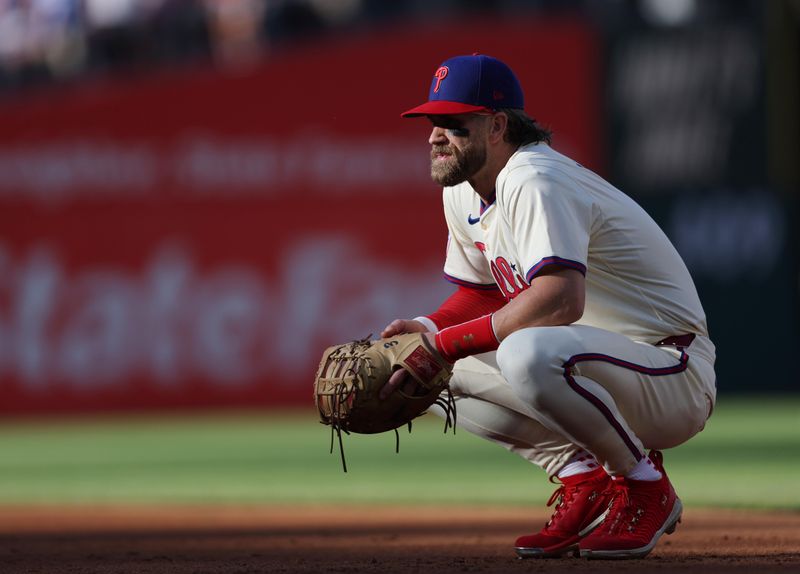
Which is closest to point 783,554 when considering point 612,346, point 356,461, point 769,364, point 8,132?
point 612,346

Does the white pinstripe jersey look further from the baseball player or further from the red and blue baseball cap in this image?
the red and blue baseball cap

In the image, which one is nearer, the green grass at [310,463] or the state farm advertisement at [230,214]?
the green grass at [310,463]

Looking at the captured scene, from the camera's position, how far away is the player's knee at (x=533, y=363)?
380 cm

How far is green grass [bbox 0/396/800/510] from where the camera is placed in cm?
669

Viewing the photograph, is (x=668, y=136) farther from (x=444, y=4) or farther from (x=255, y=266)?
(x=255, y=266)

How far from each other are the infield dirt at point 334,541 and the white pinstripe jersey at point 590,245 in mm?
708

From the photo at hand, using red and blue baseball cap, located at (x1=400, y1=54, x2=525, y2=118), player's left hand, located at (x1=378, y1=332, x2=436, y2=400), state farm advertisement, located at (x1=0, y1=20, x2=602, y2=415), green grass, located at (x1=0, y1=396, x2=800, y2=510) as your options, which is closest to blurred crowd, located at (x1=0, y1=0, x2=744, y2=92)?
state farm advertisement, located at (x1=0, y1=20, x2=602, y2=415)

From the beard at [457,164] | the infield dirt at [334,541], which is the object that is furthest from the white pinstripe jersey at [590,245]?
the infield dirt at [334,541]

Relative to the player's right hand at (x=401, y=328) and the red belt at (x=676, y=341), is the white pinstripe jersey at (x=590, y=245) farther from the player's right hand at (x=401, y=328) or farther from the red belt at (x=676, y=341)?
the player's right hand at (x=401, y=328)

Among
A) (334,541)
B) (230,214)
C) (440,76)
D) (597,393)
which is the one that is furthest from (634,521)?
(230,214)

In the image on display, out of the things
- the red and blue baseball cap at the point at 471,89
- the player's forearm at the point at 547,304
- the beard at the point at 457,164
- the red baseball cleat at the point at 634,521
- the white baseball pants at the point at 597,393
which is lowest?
the red baseball cleat at the point at 634,521

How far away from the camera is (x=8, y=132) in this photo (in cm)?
1227

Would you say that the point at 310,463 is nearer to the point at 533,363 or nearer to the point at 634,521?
the point at 634,521

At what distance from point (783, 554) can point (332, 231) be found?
8573 mm
